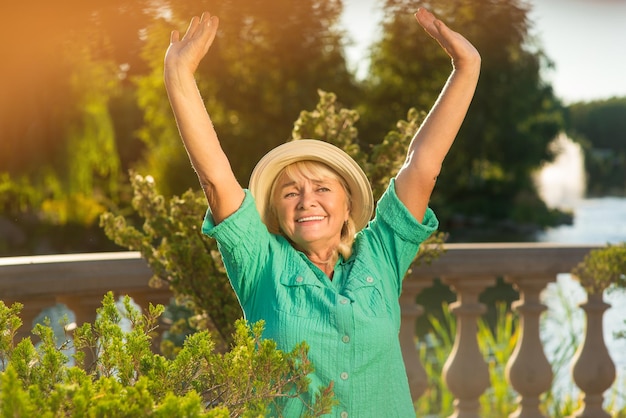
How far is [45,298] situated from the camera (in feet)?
10.1

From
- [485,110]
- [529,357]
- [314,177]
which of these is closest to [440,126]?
[314,177]

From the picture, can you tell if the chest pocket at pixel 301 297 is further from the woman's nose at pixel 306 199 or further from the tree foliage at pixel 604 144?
the tree foliage at pixel 604 144

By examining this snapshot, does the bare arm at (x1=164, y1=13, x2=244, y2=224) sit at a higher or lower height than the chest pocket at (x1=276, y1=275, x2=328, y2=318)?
higher

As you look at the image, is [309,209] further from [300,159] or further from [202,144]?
[202,144]

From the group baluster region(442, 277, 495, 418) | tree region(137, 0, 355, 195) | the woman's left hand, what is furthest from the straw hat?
tree region(137, 0, 355, 195)

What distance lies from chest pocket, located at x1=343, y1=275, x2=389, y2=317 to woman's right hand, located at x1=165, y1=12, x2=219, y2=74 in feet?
1.91

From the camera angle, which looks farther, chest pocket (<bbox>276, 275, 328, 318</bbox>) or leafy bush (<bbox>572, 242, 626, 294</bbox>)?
leafy bush (<bbox>572, 242, 626, 294</bbox>)

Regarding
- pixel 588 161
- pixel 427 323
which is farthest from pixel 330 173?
pixel 588 161

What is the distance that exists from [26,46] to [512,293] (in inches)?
376

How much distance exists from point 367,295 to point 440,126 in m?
0.43

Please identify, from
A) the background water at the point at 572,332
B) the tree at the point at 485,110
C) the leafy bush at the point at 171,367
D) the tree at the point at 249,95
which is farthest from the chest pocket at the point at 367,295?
the tree at the point at 249,95

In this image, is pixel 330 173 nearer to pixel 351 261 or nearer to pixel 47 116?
pixel 351 261

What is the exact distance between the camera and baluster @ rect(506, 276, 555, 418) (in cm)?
357

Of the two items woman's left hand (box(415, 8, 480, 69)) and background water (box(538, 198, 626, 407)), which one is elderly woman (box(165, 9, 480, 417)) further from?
background water (box(538, 198, 626, 407))
